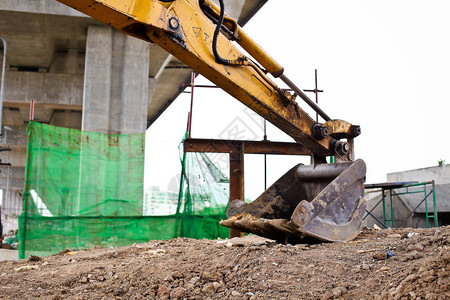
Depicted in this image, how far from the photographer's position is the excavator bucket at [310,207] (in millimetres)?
4512

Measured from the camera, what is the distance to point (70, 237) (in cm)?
805

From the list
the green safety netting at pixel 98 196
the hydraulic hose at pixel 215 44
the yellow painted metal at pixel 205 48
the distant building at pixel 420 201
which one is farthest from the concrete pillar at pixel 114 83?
the distant building at pixel 420 201

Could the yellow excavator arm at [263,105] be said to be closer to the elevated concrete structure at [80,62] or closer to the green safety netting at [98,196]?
the green safety netting at [98,196]

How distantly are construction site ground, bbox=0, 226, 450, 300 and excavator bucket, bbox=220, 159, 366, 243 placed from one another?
18 centimetres

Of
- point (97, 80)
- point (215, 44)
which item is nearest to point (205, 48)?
point (215, 44)

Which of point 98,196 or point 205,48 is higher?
point 205,48

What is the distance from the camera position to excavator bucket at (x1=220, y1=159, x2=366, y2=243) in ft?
14.8

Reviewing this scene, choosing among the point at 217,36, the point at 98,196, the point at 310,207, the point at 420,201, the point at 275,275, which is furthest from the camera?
the point at 420,201

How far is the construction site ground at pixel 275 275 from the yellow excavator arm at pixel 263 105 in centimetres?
33

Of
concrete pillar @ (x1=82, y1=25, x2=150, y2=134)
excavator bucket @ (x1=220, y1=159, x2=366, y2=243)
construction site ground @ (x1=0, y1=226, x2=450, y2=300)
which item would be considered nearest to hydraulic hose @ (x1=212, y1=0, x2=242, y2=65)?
excavator bucket @ (x1=220, y1=159, x2=366, y2=243)

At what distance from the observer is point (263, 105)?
4.90m

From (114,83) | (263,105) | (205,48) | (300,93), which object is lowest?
(263,105)

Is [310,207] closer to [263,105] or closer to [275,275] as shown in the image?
[275,275]

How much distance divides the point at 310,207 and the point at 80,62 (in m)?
14.8
